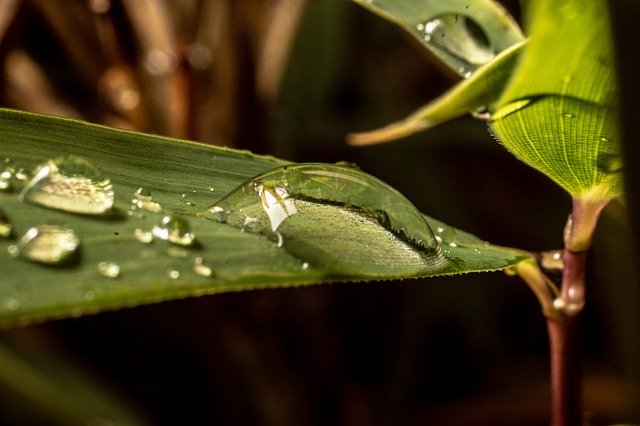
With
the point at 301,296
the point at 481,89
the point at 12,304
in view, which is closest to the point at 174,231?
the point at 12,304

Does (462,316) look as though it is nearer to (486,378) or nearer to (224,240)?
(486,378)

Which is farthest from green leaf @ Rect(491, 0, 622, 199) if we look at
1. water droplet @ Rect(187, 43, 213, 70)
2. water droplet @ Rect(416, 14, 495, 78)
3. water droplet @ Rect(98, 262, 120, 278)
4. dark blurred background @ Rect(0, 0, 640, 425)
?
water droplet @ Rect(187, 43, 213, 70)

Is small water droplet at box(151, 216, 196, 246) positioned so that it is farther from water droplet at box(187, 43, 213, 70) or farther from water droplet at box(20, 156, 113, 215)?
water droplet at box(187, 43, 213, 70)

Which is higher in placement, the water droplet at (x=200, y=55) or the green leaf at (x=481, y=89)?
the green leaf at (x=481, y=89)

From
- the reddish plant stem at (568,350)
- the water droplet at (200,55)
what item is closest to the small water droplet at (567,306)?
the reddish plant stem at (568,350)

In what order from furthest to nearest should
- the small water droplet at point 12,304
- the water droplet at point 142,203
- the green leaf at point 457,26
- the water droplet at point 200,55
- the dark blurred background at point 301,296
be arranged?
the water droplet at point 200,55 < the dark blurred background at point 301,296 < the green leaf at point 457,26 < the water droplet at point 142,203 < the small water droplet at point 12,304

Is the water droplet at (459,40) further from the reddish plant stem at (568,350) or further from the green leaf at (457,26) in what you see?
the reddish plant stem at (568,350)
